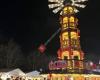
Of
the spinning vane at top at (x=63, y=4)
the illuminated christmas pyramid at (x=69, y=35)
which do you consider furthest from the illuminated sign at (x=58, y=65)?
the spinning vane at top at (x=63, y=4)

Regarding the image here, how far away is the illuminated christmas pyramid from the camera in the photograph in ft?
197

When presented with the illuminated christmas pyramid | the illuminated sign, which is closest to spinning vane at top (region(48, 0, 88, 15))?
the illuminated christmas pyramid

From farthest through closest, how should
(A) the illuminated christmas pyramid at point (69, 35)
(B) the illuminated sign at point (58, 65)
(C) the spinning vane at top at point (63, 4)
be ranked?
(C) the spinning vane at top at point (63, 4) < (A) the illuminated christmas pyramid at point (69, 35) < (B) the illuminated sign at point (58, 65)

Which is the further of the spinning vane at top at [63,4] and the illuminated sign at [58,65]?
the spinning vane at top at [63,4]

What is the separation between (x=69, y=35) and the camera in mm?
62812

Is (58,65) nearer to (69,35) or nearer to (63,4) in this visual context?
(69,35)

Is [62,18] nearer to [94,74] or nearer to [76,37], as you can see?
[76,37]

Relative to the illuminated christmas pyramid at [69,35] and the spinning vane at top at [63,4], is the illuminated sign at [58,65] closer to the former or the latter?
the illuminated christmas pyramid at [69,35]

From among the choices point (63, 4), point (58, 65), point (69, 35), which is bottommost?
point (58, 65)

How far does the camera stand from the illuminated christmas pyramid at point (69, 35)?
60062 mm

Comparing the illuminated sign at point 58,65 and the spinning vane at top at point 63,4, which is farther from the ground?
the spinning vane at top at point 63,4

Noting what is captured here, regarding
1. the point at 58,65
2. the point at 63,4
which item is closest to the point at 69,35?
the point at 63,4

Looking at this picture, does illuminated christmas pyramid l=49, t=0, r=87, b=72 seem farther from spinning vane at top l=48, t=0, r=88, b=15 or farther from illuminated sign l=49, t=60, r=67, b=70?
illuminated sign l=49, t=60, r=67, b=70

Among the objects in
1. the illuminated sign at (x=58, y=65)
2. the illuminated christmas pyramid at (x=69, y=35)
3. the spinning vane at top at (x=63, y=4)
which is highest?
the spinning vane at top at (x=63, y=4)
